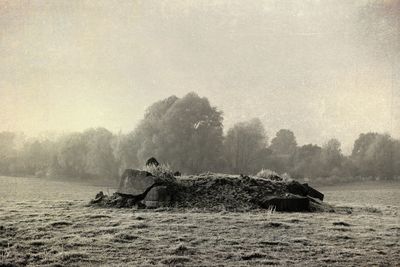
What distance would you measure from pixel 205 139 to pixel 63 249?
39.3 meters

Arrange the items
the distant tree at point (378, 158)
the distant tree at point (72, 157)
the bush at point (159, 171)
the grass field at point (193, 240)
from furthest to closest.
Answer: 1. the distant tree at point (72, 157)
2. the distant tree at point (378, 158)
3. the bush at point (159, 171)
4. the grass field at point (193, 240)

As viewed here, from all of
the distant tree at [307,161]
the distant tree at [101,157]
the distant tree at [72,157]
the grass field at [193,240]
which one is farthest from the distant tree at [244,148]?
the grass field at [193,240]

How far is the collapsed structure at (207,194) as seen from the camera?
1914 cm

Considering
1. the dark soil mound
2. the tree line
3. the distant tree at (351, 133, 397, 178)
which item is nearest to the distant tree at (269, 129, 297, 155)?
the tree line

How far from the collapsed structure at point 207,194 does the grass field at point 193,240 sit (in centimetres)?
276

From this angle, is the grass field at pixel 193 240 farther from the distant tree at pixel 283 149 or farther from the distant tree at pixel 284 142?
the distant tree at pixel 284 142

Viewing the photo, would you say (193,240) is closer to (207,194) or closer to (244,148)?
(207,194)

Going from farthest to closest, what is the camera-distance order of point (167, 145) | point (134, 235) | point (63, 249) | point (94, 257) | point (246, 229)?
point (167, 145) → point (246, 229) → point (134, 235) → point (63, 249) → point (94, 257)

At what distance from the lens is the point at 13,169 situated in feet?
229

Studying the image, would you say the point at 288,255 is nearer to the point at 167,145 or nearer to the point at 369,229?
the point at 369,229

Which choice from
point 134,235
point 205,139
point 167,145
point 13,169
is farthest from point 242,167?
point 134,235

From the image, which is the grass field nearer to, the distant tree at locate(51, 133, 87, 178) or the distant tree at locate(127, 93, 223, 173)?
the distant tree at locate(127, 93, 223, 173)

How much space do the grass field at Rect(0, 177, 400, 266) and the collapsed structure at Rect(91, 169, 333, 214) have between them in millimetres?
2760

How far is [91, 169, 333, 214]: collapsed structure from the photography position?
62.8ft
